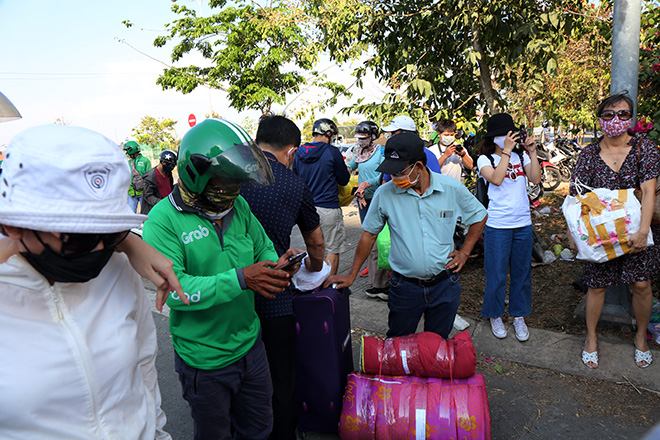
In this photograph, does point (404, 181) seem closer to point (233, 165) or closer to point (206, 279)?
point (233, 165)

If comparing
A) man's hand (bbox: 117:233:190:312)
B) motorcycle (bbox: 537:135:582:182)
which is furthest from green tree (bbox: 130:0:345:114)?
man's hand (bbox: 117:233:190:312)

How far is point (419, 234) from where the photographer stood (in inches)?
117

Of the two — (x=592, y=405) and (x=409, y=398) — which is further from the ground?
(x=409, y=398)

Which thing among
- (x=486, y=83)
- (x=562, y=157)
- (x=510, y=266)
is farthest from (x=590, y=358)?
(x=562, y=157)

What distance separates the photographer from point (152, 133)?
43.1 m

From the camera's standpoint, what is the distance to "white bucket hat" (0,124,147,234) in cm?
104

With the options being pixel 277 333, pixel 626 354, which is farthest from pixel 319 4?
pixel 626 354

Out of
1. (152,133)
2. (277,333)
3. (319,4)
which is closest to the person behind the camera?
(277,333)

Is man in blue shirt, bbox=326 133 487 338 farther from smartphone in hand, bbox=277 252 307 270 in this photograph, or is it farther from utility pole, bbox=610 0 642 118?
utility pole, bbox=610 0 642 118

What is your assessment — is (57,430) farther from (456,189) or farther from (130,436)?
(456,189)

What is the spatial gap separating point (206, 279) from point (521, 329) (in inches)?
123

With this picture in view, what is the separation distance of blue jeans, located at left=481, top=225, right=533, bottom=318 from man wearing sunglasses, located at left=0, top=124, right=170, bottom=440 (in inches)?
133

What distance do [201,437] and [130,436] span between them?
3.27 ft

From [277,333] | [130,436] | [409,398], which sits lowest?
[409,398]
